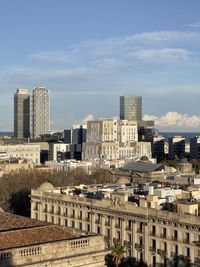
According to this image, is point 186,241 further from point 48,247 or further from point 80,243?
point 48,247

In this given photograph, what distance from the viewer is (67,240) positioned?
3272 cm

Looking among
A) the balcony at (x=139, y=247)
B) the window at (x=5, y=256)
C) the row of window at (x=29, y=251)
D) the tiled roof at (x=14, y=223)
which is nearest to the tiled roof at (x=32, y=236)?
the row of window at (x=29, y=251)

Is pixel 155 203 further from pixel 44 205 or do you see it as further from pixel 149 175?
pixel 149 175

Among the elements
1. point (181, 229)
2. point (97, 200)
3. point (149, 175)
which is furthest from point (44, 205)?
point (149, 175)

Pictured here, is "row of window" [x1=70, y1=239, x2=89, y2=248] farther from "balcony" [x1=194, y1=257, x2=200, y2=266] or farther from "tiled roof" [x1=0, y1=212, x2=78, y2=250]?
"balcony" [x1=194, y1=257, x2=200, y2=266]

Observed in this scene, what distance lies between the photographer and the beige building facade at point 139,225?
203ft

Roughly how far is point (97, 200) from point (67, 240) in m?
40.9

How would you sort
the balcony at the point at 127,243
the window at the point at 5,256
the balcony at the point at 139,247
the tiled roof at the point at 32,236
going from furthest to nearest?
the balcony at the point at 127,243 → the balcony at the point at 139,247 → the tiled roof at the point at 32,236 → the window at the point at 5,256

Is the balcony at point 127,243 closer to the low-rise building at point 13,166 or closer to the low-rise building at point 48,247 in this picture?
Answer: the low-rise building at point 48,247

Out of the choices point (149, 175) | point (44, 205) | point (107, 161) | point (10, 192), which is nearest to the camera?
point (44, 205)

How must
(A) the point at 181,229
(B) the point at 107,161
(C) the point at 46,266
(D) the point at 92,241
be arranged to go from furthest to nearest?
(B) the point at 107,161, (A) the point at 181,229, (D) the point at 92,241, (C) the point at 46,266

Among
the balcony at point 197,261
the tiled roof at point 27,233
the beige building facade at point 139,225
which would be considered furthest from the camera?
the beige building facade at point 139,225

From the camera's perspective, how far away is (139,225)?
67.9 metres

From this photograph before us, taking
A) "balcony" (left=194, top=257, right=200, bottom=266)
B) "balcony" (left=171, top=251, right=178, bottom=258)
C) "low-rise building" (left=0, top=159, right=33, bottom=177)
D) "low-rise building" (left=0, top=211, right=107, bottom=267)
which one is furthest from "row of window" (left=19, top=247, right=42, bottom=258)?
"low-rise building" (left=0, top=159, right=33, bottom=177)
